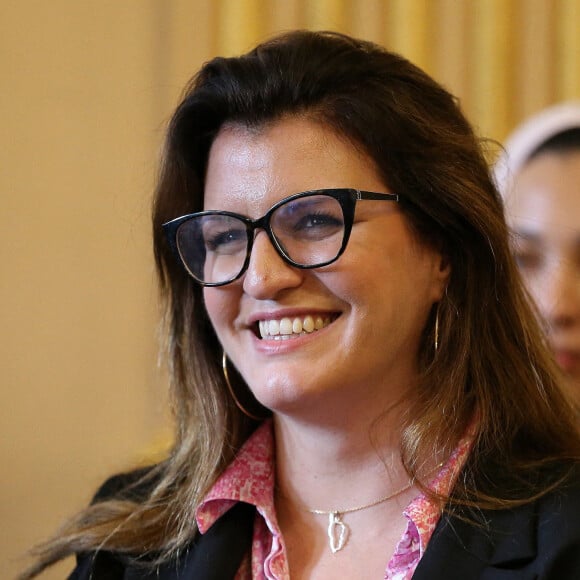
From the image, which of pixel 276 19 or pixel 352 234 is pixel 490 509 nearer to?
pixel 352 234

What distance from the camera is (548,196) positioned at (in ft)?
7.00

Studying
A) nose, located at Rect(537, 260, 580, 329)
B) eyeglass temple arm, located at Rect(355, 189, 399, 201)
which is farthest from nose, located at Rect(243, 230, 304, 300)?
nose, located at Rect(537, 260, 580, 329)

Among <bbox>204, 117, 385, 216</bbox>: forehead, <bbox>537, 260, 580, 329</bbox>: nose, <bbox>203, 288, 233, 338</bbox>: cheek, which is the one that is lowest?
<bbox>537, 260, 580, 329</bbox>: nose

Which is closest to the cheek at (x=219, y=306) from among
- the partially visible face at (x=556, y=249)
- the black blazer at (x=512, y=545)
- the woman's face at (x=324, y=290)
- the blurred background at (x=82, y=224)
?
the woman's face at (x=324, y=290)

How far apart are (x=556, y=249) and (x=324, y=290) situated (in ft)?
2.99

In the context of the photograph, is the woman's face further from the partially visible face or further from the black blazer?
the partially visible face

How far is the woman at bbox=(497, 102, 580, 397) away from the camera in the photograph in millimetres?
2025

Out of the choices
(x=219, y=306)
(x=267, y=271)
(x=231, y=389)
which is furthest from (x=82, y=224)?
(x=267, y=271)

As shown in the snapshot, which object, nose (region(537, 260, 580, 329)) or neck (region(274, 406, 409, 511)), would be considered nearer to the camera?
neck (region(274, 406, 409, 511))

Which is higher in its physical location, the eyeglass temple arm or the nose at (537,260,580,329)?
the eyeglass temple arm

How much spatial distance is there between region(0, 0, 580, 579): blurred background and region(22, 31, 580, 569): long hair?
62cm

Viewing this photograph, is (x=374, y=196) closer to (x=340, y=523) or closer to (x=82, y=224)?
(x=340, y=523)

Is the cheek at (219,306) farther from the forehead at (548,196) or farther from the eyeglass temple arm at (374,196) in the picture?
the forehead at (548,196)

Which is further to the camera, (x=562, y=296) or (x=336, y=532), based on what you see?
(x=562, y=296)
